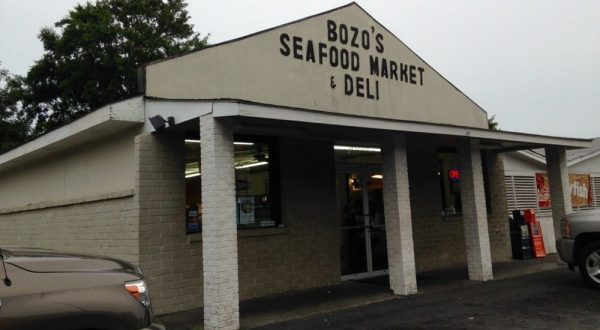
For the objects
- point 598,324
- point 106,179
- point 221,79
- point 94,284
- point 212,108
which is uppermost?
point 221,79

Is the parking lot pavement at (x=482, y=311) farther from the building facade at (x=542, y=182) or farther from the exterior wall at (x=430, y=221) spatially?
the building facade at (x=542, y=182)

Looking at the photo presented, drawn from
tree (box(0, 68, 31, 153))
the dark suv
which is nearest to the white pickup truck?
the dark suv

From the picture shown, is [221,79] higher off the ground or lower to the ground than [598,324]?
higher

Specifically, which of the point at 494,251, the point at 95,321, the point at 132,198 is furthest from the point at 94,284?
the point at 494,251

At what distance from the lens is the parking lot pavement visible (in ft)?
22.0

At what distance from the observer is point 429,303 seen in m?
8.09

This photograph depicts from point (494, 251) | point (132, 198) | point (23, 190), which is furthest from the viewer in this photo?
point (494, 251)

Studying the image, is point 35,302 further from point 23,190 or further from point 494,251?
point 494,251

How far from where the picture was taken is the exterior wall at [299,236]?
898cm

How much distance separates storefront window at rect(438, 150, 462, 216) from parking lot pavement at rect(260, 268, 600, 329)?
358cm

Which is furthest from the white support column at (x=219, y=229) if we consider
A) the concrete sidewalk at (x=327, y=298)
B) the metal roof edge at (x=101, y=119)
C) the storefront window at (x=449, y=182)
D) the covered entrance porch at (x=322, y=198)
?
the storefront window at (x=449, y=182)

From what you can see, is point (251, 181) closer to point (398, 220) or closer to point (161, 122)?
point (161, 122)

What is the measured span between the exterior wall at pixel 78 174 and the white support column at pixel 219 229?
6.69ft

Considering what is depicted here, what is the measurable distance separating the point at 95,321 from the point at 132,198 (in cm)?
465
